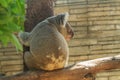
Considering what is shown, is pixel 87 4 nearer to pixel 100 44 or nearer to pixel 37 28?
pixel 100 44

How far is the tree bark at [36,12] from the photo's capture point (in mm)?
→ 3486

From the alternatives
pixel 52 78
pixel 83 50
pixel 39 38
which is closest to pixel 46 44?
pixel 39 38

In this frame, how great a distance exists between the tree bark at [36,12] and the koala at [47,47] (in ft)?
0.89

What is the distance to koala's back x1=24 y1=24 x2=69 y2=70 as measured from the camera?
10.1ft

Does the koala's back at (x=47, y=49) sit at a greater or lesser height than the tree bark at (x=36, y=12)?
lesser

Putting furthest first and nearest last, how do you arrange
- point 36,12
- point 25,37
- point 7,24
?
point 36,12, point 25,37, point 7,24

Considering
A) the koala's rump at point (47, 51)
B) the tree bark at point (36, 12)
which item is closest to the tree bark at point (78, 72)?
the koala's rump at point (47, 51)

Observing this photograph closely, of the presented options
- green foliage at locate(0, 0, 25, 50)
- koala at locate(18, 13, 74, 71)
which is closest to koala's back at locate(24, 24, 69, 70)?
koala at locate(18, 13, 74, 71)

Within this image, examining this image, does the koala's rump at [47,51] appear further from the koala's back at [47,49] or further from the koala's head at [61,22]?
the koala's head at [61,22]

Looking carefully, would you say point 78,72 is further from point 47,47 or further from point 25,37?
point 25,37

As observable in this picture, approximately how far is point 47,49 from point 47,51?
0.02 metres

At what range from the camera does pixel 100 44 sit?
6992 millimetres

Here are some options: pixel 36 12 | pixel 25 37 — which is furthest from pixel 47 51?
pixel 36 12

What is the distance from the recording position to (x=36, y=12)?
11.6 ft
